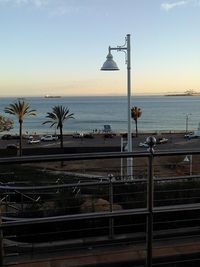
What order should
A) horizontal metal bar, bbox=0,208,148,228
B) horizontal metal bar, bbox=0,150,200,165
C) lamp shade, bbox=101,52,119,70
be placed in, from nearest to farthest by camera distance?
1. horizontal metal bar, bbox=0,150,200,165
2. horizontal metal bar, bbox=0,208,148,228
3. lamp shade, bbox=101,52,119,70

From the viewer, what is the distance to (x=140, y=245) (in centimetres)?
414

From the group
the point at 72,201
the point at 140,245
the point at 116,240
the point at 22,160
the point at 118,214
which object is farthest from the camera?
the point at 72,201

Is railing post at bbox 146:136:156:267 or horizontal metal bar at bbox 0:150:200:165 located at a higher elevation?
horizontal metal bar at bbox 0:150:200:165

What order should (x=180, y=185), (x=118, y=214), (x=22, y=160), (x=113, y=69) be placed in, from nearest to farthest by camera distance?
(x=22, y=160)
(x=118, y=214)
(x=180, y=185)
(x=113, y=69)

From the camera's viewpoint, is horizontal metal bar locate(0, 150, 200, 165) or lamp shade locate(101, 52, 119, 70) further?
lamp shade locate(101, 52, 119, 70)

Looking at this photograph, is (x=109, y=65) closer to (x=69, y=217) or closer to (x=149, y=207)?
(x=149, y=207)

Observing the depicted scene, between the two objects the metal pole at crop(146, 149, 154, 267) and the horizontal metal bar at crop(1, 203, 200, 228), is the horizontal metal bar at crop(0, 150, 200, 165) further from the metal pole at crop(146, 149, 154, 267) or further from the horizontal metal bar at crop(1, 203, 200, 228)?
the horizontal metal bar at crop(1, 203, 200, 228)

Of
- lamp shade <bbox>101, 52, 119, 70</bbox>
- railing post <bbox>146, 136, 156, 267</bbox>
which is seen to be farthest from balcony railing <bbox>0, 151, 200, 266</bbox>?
lamp shade <bbox>101, 52, 119, 70</bbox>

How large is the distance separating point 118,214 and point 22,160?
74 cm

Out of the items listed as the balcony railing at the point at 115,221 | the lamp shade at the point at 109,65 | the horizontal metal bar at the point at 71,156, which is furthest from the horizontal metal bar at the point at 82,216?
the lamp shade at the point at 109,65

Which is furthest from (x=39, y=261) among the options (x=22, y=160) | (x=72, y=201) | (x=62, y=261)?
(x=72, y=201)

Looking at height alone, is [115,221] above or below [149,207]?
below

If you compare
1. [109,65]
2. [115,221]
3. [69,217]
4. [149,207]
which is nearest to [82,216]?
[69,217]

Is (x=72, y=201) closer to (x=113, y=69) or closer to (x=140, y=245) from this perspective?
(x=140, y=245)
